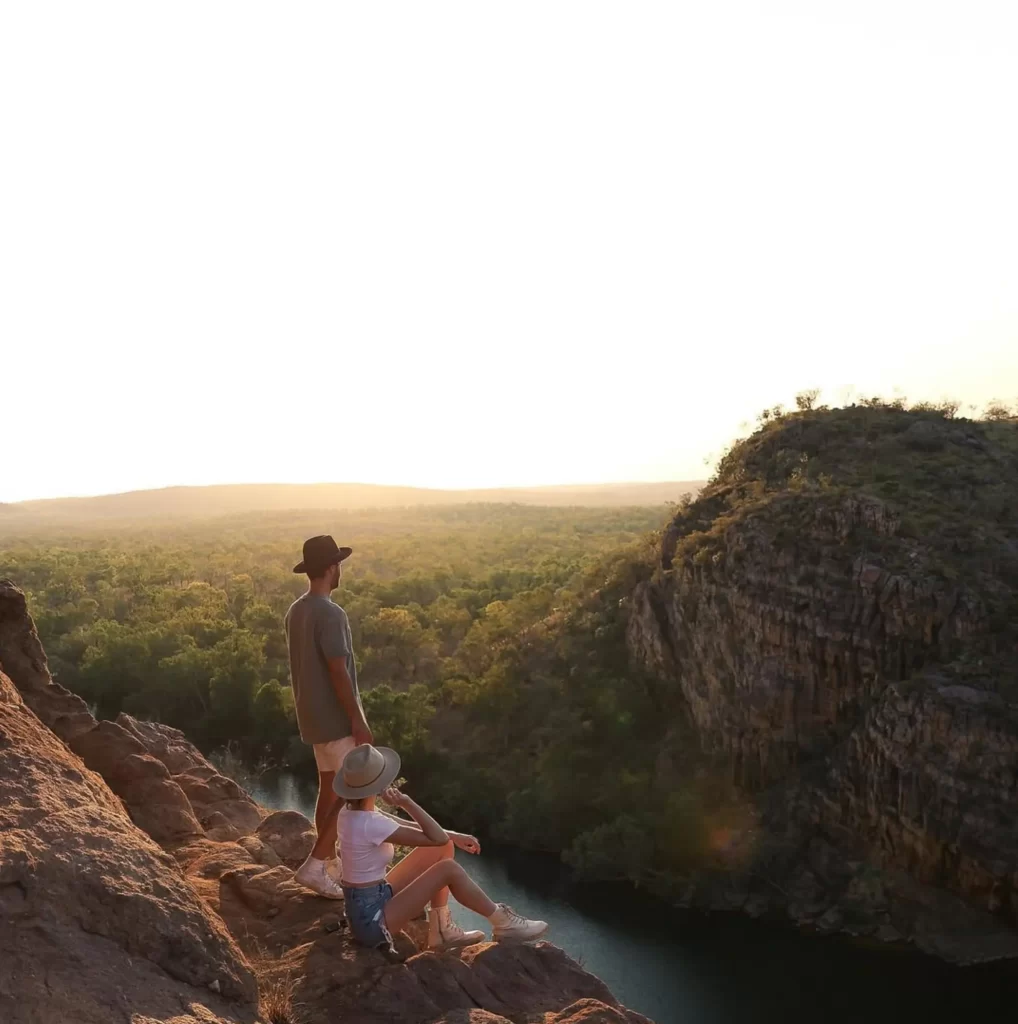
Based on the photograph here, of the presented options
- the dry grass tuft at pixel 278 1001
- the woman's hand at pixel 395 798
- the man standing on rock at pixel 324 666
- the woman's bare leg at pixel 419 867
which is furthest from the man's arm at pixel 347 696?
the dry grass tuft at pixel 278 1001

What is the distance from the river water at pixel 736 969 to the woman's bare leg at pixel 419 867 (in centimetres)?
1882

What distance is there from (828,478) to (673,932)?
717 inches

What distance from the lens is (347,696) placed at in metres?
8.01

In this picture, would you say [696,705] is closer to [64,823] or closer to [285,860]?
[285,860]

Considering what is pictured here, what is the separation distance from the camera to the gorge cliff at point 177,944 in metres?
5.84

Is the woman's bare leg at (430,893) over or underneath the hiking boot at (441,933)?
over

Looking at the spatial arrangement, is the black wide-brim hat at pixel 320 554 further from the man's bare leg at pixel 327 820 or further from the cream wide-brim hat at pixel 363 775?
the man's bare leg at pixel 327 820

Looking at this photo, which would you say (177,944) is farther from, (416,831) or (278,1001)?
(416,831)

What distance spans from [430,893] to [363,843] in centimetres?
77

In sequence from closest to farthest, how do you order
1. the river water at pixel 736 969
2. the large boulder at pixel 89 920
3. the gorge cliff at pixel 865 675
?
the large boulder at pixel 89 920, the river water at pixel 736 969, the gorge cliff at pixel 865 675

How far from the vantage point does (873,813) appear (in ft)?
107

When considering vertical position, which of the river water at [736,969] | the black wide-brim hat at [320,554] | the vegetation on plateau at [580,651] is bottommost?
the river water at [736,969]

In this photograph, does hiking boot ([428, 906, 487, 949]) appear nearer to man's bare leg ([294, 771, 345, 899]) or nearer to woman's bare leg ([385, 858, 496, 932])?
woman's bare leg ([385, 858, 496, 932])

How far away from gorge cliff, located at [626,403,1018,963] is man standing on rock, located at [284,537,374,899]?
27.3 m
